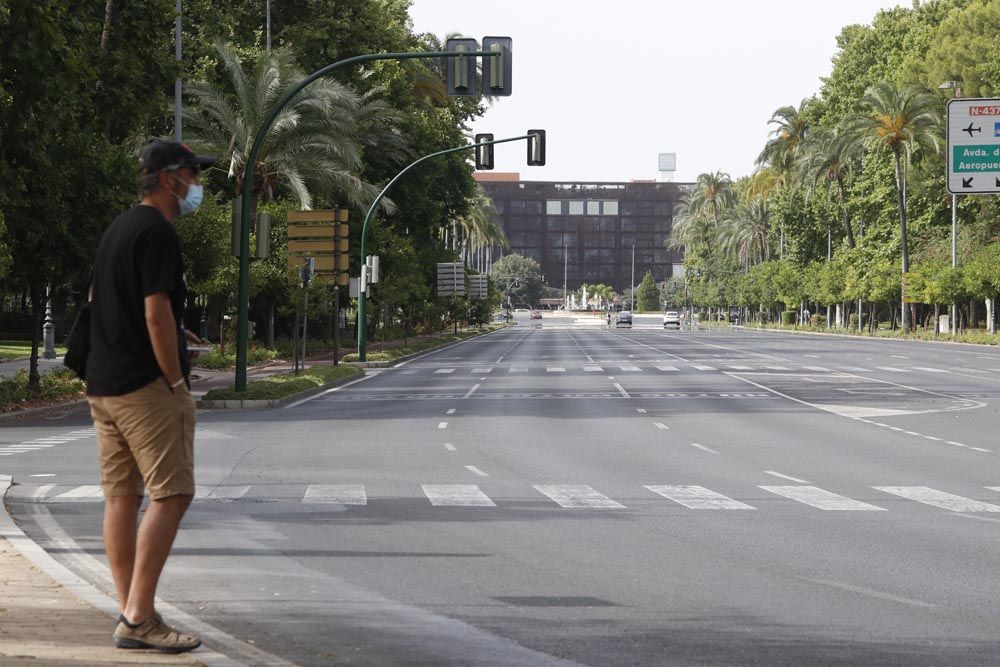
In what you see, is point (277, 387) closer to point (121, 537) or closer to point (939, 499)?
point (939, 499)

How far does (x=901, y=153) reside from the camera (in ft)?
272

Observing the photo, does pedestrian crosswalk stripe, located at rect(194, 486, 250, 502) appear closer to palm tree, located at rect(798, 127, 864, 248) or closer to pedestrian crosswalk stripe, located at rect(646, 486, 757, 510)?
pedestrian crosswalk stripe, located at rect(646, 486, 757, 510)

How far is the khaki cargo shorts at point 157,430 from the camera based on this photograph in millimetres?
6129

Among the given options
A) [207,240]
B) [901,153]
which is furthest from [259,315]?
[901,153]

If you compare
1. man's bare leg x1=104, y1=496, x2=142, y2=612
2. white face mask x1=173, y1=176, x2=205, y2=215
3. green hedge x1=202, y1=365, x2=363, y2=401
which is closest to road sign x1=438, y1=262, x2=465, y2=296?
green hedge x1=202, y1=365, x2=363, y2=401

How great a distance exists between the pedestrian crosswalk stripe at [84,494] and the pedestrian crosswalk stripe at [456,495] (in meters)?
3.05

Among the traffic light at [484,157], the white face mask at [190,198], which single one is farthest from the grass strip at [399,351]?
the white face mask at [190,198]

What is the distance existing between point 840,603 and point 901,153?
3100 inches

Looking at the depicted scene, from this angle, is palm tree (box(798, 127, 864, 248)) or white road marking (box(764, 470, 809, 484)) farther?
palm tree (box(798, 127, 864, 248))

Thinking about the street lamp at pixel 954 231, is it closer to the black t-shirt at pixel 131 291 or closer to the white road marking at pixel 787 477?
the white road marking at pixel 787 477

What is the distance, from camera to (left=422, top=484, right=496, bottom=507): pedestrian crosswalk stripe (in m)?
12.9

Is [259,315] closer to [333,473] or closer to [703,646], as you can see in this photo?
[333,473]

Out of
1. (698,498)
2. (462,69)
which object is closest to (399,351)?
(462,69)

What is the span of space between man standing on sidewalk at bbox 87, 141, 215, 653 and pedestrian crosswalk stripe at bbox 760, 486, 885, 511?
7.69 m
